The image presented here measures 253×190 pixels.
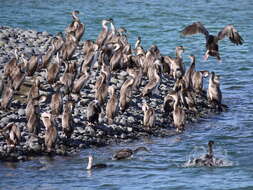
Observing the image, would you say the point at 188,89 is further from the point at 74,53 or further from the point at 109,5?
the point at 109,5

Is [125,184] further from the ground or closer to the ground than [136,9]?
closer to the ground

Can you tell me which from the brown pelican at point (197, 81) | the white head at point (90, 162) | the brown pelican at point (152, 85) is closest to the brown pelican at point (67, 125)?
the white head at point (90, 162)

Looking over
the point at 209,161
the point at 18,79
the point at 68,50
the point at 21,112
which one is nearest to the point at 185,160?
the point at 209,161

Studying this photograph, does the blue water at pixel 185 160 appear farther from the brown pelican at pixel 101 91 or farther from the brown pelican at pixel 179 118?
the brown pelican at pixel 101 91

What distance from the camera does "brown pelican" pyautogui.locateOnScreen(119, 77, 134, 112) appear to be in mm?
18047

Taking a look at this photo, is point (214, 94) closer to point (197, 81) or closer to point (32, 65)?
point (197, 81)

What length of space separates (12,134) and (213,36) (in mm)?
5790

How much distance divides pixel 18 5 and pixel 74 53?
20.1 m

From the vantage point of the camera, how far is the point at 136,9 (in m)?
42.3

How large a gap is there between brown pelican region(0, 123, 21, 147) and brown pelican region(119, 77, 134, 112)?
3248 mm

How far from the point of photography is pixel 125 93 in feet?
60.5

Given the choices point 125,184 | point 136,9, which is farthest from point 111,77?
point 136,9

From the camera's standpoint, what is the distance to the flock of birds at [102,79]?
16453mm

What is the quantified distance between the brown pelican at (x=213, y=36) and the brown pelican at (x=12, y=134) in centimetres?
492
